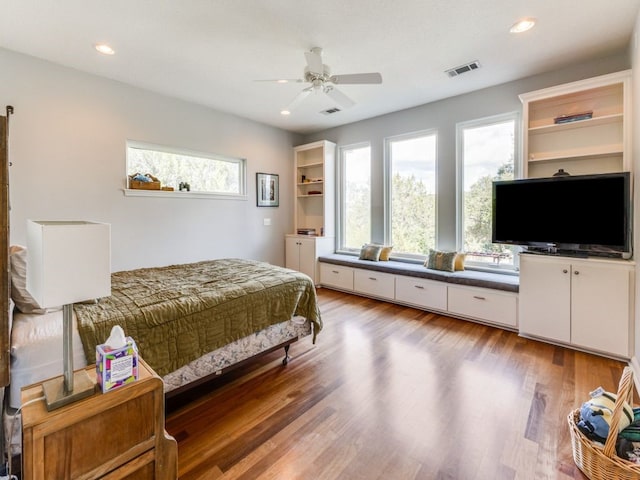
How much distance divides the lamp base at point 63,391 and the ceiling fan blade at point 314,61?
2683 millimetres

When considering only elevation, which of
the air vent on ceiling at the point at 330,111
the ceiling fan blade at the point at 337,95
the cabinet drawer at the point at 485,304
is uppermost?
the air vent on ceiling at the point at 330,111

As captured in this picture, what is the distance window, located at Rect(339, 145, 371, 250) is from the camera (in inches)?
204

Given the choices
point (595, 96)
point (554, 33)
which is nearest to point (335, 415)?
point (554, 33)

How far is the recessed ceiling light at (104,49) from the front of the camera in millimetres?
2770

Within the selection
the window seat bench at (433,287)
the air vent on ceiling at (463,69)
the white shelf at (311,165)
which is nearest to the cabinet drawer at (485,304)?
the window seat bench at (433,287)

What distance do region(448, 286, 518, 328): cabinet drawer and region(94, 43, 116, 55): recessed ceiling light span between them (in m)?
4.35

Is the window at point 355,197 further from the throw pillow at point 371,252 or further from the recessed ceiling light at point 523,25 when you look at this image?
the recessed ceiling light at point 523,25

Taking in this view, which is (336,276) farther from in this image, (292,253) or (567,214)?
(567,214)

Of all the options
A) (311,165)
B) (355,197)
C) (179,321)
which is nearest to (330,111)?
(311,165)

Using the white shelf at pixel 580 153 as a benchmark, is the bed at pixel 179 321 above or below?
below

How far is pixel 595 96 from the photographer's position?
306cm

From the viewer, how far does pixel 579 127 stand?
3139 mm

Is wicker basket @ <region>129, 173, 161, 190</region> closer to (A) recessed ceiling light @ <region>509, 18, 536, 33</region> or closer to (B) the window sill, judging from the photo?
(B) the window sill

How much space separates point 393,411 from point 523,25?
3.13 metres
